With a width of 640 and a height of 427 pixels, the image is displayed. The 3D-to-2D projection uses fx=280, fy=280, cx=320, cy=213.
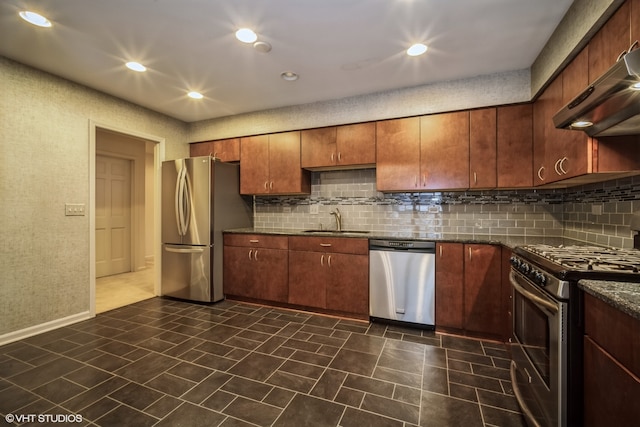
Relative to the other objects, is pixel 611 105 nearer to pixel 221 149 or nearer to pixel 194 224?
pixel 194 224

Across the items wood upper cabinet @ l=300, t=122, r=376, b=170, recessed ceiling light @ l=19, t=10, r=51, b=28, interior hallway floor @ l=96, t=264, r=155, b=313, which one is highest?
recessed ceiling light @ l=19, t=10, r=51, b=28

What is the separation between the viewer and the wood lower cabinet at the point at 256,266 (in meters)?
3.26

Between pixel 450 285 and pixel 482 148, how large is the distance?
1.33 meters

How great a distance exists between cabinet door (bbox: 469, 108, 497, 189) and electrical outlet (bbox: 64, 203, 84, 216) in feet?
13.0

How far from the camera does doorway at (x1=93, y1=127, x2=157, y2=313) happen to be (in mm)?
4773

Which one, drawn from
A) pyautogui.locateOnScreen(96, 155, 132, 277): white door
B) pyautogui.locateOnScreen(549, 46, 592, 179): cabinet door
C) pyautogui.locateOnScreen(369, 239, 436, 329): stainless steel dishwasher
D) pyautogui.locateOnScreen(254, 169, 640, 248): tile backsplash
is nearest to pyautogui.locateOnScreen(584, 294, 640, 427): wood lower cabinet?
pyautogui.locateOnScreen(549, 46, 592, 179): cabinet door

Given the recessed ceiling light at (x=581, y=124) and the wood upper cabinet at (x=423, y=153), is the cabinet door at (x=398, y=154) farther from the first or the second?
the recessed ceiling light at (x=581, y=124)

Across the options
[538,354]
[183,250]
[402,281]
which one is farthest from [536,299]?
[183,250]

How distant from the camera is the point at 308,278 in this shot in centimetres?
312

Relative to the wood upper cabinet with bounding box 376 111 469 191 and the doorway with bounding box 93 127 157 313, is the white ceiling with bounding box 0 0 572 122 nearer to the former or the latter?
the wood upper cabinet with bounding box 376 111 469 191

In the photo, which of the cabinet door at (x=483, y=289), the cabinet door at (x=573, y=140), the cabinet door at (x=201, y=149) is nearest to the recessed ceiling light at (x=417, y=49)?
the cabinet door at (x=573, y=140)

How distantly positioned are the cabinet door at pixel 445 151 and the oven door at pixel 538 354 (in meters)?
1.21

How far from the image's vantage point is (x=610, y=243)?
1.96 m

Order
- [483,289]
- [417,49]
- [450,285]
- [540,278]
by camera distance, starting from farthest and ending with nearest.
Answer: [450,285] → [483,289] → [417,49] → [540,278]
